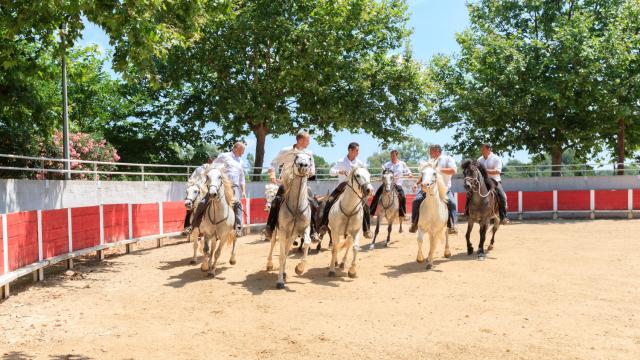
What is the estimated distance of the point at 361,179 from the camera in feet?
33.9

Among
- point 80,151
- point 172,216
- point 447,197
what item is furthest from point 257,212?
point 447,197

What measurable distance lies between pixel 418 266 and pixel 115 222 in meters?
8.45

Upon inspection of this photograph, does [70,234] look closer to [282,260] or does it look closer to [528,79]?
[282,260]

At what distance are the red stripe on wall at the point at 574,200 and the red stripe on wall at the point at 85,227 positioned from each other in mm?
22459

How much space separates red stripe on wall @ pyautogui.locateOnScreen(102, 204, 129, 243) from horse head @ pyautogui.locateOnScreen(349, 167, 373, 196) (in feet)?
25.3

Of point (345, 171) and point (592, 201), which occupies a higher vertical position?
point (345, 171)

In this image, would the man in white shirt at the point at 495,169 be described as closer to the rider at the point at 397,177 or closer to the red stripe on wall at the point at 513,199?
the rider at the point at 397,177

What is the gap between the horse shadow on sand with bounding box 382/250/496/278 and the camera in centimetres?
1175

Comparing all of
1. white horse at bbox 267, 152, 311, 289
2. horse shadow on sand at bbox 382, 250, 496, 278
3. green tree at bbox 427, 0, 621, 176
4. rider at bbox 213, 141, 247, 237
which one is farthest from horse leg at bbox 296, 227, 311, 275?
green tree at bbox 427, 0, 621, 176

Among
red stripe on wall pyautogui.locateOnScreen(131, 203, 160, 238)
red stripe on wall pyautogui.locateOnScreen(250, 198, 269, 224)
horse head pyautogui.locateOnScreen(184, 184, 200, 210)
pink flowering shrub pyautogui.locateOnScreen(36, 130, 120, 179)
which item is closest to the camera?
horse head pyautogui.locateOnScreen(184, 184, 200, 210)

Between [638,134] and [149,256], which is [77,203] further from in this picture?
[638,134]

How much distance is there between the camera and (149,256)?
→ 15.4 meters

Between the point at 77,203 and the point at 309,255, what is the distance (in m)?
7.99

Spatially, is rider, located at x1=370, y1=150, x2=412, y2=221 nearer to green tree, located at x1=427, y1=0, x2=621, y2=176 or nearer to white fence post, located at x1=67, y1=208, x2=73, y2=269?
white fence post, located at x1=67, y1=208, x2=73, y2=269
